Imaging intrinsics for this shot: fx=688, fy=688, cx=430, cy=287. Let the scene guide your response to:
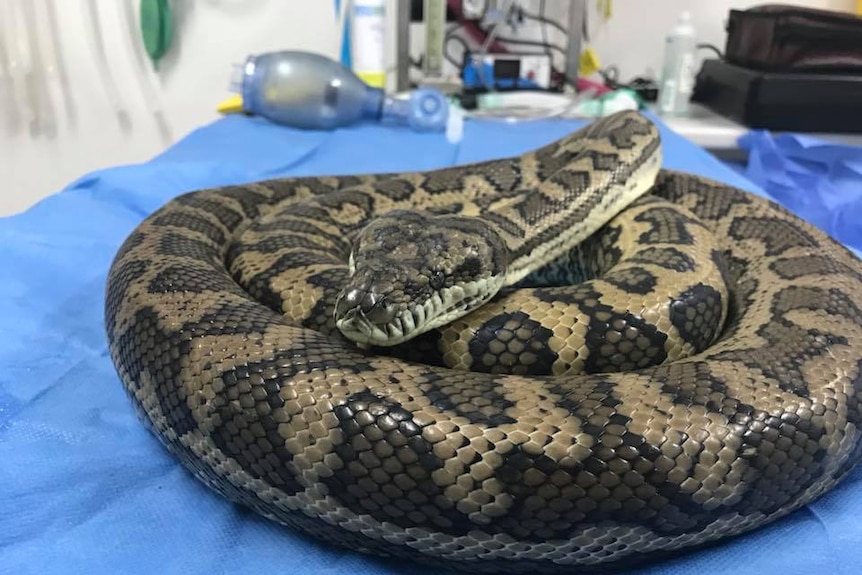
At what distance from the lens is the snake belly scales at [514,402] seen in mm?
862

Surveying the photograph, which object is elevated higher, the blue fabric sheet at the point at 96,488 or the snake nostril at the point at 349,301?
the snake nostril at the point at 349,301

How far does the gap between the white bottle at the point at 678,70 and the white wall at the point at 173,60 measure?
1.48ft

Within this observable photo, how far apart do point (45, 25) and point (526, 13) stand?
8.27ft

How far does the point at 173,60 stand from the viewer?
149 inches

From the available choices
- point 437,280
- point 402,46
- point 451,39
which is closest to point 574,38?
point 451,39

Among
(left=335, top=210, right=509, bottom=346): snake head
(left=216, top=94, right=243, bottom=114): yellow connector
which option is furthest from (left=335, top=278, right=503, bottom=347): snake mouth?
(left=216, top=94, right=243, bottom=114): yellow connector

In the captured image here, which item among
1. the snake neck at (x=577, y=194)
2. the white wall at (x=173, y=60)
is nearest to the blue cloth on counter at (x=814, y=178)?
the snake neck at (x=577, y=194)

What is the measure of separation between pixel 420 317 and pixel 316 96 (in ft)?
7.74

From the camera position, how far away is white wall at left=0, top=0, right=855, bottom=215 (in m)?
3.54

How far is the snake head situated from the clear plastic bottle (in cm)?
196

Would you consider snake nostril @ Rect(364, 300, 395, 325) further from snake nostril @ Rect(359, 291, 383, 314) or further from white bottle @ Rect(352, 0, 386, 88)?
white bottle @ Rect(352, 0, 386, 88)

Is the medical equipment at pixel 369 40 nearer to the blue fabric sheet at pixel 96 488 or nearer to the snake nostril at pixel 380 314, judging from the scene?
the blue fabric sheet at pixel 96 488

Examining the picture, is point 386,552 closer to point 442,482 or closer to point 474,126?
point 442,482

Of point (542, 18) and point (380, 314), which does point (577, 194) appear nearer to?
point (380, 314)
